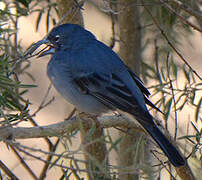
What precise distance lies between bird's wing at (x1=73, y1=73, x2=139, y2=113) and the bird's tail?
0.70ft

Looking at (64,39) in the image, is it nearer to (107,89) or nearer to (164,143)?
(107,89)

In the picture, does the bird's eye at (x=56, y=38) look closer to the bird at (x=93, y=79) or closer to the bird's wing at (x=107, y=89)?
the bird at (x=93, y=79)

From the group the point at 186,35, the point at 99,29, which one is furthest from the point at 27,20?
the point at 186,35

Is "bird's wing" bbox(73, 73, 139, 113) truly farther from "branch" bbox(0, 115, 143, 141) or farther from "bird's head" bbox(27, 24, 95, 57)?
"bird's head" bbox(27, 24, 95, 57)

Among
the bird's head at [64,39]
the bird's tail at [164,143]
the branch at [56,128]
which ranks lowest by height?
the bird's tail at [164,143]

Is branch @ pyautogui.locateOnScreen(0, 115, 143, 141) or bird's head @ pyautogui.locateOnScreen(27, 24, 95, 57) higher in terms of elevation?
bird's head @ pyautogui.locateOnScreen(27, 24, 95, 57)

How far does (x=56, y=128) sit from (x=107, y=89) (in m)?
0.61

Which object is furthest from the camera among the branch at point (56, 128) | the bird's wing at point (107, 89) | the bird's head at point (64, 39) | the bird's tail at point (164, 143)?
the bird's head at point (64, 39)

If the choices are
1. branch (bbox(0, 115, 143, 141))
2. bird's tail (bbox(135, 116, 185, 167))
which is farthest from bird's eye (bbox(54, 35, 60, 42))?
bird's tail (bbox(135, 116, 185, 167))

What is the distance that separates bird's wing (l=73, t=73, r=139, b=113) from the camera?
106 inches

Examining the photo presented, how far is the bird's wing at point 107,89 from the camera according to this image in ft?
8.84

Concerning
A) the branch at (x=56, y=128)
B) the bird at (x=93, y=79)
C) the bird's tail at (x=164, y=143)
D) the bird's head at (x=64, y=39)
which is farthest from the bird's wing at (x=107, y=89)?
the bird's head at (x=64, y=39)

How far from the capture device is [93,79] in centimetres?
277

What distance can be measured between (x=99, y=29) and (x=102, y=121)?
114 inches
